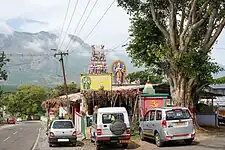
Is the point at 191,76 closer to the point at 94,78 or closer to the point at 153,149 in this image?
the point at 153,149

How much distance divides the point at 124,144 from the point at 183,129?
124 inches

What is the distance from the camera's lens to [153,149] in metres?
18.3

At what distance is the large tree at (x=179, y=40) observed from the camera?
22797mm

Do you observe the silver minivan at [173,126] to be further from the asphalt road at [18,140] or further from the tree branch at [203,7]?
the asphalt road at [18,140]

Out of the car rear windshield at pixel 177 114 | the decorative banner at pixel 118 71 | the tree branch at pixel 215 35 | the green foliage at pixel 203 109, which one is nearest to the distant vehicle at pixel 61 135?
the car rear windshield at pixel 177 114

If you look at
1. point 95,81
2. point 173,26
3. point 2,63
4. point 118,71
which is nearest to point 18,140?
point 95,81

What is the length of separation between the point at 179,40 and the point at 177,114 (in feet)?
22.3

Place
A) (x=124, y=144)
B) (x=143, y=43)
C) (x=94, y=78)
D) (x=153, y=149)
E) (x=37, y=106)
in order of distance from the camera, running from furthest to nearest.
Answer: (x=37, y=106), (x=94, y=78), (x=143, y=43), (x=124, y=144), (x=153, y=149)

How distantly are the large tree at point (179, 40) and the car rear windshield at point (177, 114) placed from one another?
4.34 metres

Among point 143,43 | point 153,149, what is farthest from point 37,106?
point 153,149

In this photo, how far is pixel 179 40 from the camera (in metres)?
24.1

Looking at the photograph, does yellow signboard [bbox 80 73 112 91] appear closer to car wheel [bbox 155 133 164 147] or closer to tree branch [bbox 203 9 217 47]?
tree branch [bbox 203 9 217 47]

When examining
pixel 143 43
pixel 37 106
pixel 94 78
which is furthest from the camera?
pixel 37 106

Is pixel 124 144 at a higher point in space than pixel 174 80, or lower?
lower
